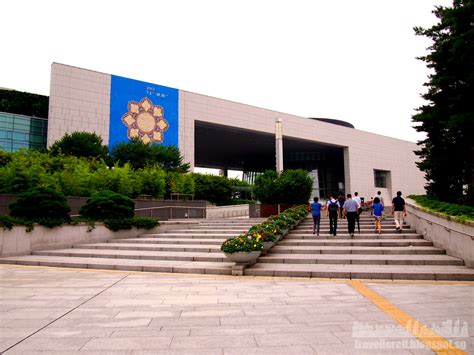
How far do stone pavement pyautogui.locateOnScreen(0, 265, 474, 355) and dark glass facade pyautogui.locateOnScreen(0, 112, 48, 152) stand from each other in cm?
2888

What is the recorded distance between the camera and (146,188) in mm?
23422

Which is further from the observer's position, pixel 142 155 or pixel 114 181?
pixel 142 155

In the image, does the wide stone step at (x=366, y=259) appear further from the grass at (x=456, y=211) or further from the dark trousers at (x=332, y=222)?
the dark trousers at (x=332, y=222)

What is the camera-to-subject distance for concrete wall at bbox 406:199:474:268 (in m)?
9.38

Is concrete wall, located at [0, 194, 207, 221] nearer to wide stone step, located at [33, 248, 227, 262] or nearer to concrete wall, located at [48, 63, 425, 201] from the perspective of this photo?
wide stone step, located at [33, 248, 227, 262]

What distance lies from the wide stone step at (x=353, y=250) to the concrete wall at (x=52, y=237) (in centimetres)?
757

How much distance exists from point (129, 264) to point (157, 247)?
2667 mm

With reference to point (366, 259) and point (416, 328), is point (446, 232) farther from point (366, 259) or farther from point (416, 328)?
point (416, 328)

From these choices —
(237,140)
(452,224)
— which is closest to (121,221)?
(452,224)

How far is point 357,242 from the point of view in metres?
12.2

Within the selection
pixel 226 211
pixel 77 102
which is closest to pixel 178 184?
pixel 226 211

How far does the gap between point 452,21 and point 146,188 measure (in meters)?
18.4

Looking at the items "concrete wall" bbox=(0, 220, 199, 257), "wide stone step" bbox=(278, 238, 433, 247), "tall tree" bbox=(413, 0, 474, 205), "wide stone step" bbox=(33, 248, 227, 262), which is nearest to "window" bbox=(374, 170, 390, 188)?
"tall tree" bbox=(413, 0, 474, 205)

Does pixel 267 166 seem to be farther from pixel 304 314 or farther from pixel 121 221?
pixel 304 314
